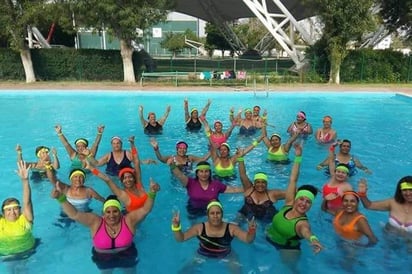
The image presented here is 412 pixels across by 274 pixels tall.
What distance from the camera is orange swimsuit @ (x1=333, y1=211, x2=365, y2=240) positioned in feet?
17.5

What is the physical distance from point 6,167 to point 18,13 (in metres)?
15.6

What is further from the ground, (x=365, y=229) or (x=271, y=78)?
(x=271, y=78)

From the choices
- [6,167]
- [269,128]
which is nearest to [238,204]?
[6,167]

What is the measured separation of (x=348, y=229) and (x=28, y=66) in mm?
22695

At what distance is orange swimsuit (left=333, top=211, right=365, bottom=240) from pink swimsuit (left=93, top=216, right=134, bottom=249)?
2762 mm

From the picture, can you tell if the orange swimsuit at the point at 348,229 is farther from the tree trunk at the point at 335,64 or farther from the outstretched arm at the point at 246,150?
the tree trunk at the point at 335,64

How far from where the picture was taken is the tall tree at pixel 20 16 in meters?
21.8

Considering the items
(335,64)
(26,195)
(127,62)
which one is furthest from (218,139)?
(335,64)

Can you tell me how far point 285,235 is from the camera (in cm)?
515

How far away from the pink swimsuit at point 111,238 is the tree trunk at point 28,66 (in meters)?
21.4

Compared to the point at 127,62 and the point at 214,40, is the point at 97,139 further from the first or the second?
the point at 214,40

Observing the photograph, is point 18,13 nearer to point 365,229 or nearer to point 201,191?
point 201,191

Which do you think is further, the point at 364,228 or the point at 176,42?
the point at 176,42

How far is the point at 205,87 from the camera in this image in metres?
22.0
